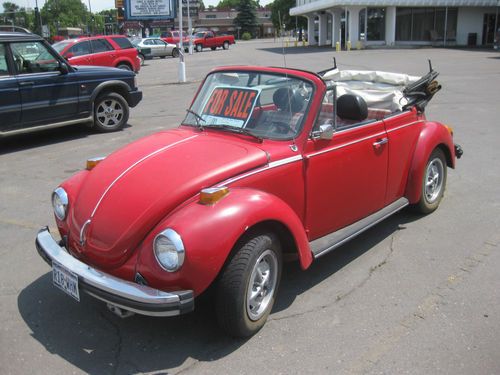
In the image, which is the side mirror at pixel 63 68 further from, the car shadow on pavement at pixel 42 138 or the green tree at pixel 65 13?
the green tree at pixel 65 13

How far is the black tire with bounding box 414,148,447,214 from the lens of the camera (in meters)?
5.25

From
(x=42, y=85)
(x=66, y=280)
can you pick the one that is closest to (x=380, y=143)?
(x=66, y=280)

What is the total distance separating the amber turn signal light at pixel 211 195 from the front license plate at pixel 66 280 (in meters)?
0.90

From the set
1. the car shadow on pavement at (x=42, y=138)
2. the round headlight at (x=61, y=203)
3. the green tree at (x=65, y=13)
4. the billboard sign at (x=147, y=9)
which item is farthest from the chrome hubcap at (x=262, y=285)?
the green tree at (x=65, y=13)

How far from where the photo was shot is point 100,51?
753 inches

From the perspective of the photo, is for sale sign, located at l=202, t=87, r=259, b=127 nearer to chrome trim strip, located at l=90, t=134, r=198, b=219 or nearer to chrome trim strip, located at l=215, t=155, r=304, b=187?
chrome trim strip, located at l=90, t=134, r=198, b=219

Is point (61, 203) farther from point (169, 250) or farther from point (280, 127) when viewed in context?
point (280, 127)

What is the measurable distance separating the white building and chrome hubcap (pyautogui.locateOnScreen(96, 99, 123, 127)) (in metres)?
30.4

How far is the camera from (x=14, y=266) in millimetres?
4414

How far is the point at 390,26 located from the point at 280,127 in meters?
37.7

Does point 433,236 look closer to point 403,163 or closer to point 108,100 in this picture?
point 403,163

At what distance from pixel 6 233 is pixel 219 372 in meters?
3.25

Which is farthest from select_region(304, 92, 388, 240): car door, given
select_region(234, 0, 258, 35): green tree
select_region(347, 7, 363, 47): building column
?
select_region(234, 0, 258, 35): green tree

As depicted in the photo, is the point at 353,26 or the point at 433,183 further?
the point at 353,26
